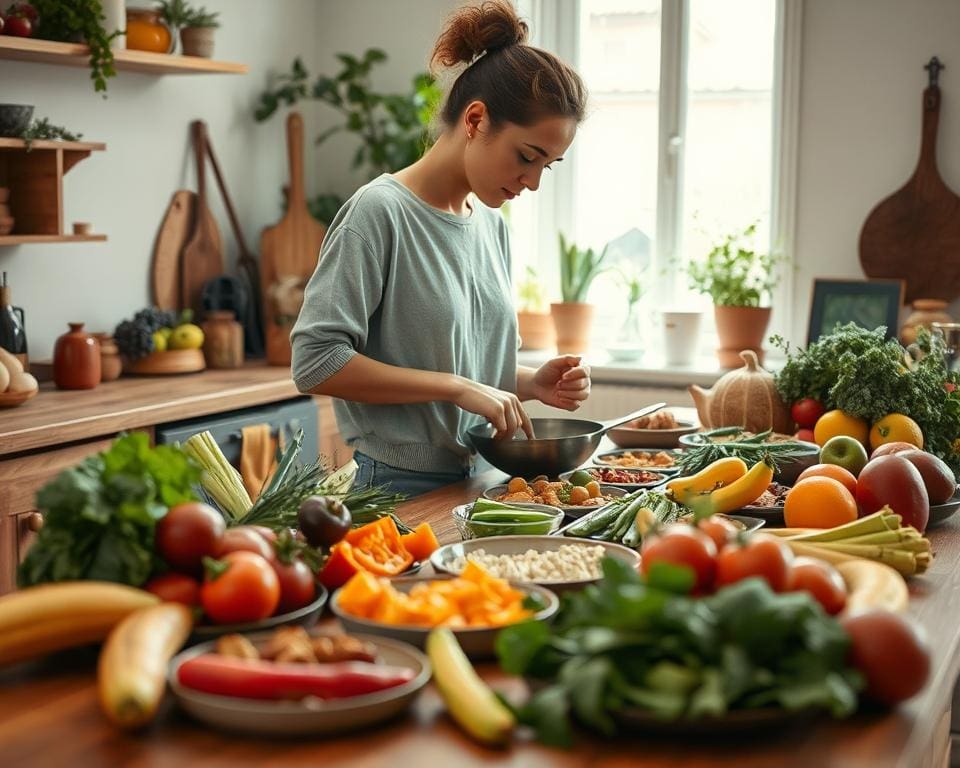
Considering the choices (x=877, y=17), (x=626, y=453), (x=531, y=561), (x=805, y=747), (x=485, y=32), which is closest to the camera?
(x=805, y=747)

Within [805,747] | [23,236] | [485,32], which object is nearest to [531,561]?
[805,747]

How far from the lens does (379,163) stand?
4.49m

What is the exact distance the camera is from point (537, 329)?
466 cm

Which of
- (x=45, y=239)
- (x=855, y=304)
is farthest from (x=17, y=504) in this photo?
(x=855, y=304)

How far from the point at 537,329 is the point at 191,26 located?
171 centimetres

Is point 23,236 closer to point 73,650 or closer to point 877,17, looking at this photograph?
point 73,650

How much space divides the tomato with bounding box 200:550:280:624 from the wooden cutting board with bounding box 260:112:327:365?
9.49 feet

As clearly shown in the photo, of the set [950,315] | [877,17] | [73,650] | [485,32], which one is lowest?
[73,650]

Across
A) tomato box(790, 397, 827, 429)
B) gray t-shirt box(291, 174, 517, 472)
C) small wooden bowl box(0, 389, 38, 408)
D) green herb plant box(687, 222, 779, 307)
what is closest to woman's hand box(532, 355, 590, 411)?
gray t-shirt box(291, 174, 517, 472)

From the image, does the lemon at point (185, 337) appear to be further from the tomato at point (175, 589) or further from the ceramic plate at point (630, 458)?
the tomato at point (175, 589)

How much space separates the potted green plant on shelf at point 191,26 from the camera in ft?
12.9

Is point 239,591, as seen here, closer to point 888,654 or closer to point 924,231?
point 888,654

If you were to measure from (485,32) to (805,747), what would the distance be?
1.58 metres

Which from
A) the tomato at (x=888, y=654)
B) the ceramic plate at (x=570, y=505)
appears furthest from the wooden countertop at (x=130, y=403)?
the tomato at (x=888, y=654)
